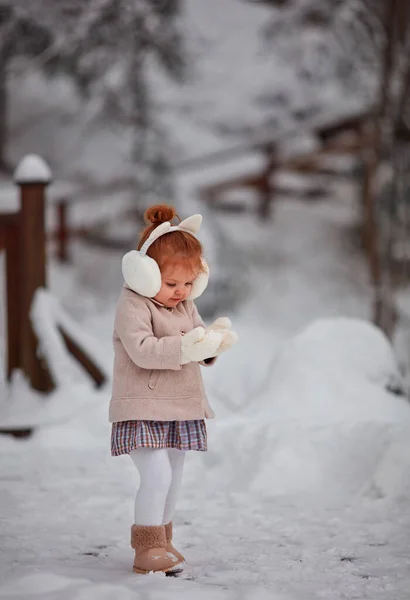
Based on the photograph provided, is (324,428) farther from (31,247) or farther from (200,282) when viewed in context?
(31,247)

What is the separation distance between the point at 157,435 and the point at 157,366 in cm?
26

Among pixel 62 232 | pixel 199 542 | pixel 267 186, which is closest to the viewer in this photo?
pixel 199 542

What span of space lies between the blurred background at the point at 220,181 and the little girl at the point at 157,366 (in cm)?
167

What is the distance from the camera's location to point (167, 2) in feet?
38.6

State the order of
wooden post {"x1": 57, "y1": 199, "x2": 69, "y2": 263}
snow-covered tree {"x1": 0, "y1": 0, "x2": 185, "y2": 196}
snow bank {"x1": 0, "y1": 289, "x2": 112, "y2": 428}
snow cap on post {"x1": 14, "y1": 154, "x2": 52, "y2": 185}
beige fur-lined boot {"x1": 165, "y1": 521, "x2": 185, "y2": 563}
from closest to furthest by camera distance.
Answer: beige fur-lined boot {"x1": 165, "y1": 521, "x2": 185, "y2": 563} < snow bank {"x1": 0, "y1": 289, "x2": 112, "y2": 428} < snow cap on post {"x1": 14, "y1": 154, "x2": 52, "y2": 185} < snow-covered tree {"x1": 0, "y1": 0, "x2": 185, "y2": 196} < wooden post {"x1": 57, "y1": 199, "x2": 69, "y2": 263}

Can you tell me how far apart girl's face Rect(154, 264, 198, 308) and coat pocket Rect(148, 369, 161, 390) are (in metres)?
0.24

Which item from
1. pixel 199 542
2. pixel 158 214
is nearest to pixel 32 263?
pixel 199 542

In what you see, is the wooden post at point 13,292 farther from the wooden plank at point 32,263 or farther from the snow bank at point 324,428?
the snow bank at point 324,428

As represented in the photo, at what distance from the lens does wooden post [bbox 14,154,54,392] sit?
5.77 meters

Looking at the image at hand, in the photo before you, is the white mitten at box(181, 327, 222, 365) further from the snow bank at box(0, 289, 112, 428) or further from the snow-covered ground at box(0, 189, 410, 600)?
the snow bank at box(0, 289, 112, 428)

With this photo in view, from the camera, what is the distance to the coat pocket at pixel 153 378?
3.03 m

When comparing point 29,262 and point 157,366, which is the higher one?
point 29,262

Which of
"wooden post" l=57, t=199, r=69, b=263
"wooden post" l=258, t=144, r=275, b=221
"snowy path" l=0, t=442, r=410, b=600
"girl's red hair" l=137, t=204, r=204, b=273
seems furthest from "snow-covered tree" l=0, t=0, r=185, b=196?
"girl's red hair" l=137, t=204, r=204, b=273

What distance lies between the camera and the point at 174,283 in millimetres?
3061
